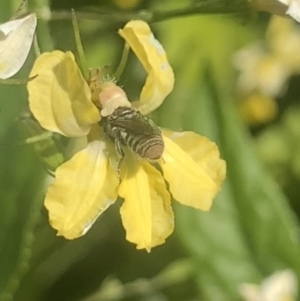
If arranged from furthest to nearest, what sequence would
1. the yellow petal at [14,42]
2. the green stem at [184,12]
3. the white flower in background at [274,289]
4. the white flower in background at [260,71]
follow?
1. the white flower in background at [260,71]
2. the white flower in background at [274,289]
3. the green stem at [184,12]
4. the yellow petal at [14,42]

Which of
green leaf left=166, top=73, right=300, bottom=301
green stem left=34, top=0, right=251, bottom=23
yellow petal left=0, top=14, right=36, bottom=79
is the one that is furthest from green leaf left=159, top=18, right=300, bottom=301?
yellow petal left=0, top=14, right=36, bottom=79

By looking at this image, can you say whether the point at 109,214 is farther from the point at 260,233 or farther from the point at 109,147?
the point at 109,147

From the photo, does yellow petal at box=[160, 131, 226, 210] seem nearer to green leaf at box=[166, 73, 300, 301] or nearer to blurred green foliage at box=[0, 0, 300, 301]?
blurred green foliage at box=[0, 0, 300, 301]

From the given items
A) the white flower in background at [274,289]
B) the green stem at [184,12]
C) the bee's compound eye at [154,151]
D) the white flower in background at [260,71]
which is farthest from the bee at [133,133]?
the white flower in background at [260,71]

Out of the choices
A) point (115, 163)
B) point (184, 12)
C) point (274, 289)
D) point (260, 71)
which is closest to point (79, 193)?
point (115, 163)

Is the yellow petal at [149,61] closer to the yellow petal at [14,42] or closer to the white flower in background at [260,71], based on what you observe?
the yellow petal at [14,42]

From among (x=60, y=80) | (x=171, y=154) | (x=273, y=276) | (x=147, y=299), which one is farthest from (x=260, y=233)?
(x=60, y=80)

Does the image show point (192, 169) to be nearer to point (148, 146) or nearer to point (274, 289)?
point (148, 146)
